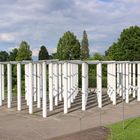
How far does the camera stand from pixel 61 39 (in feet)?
204

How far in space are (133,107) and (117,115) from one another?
378cm

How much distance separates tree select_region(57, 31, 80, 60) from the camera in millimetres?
60500

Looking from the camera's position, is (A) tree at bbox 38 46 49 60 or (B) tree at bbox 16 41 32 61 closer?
(B) tree at bbox 16 41 32 61

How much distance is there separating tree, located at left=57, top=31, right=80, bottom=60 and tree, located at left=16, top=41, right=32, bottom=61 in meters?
4.91

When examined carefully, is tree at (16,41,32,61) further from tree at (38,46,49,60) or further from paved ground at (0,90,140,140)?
paved ground at (0,90,140,140)

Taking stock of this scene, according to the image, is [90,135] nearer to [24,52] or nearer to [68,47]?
[24,52]

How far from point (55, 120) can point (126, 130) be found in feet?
14.3

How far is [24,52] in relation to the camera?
2306 inches

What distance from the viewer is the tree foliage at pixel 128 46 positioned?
49016 millimetres

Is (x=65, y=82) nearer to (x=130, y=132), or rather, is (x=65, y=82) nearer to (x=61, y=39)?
(x=130, y=132)

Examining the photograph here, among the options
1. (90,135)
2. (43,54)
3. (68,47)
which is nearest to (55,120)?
(90,135)

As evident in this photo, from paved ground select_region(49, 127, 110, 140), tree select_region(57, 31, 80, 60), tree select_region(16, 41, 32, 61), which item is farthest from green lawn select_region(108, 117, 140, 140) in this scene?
tree select_region(57, 31, 80, 60)

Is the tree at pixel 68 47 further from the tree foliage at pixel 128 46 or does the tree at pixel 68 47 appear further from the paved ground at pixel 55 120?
the paved ground at pixel 55 120

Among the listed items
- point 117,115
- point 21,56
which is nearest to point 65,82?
point 117,115
